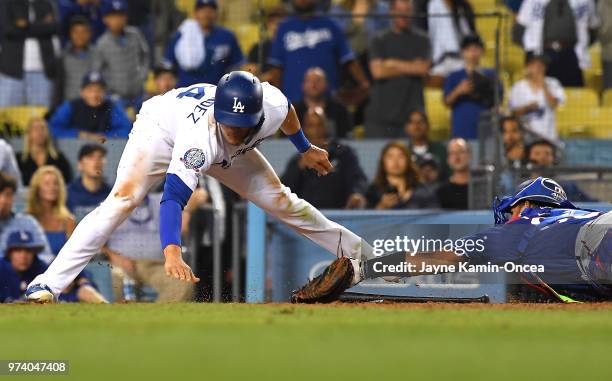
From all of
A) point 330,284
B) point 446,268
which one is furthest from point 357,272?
point 446,268

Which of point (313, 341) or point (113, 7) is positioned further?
point (113, 7)

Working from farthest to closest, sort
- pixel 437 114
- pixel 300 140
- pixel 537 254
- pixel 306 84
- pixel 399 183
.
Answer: pixel 437 114 < pixel 306 84 < pixel 399 183 < pixel 300 140 < pixel 537 254

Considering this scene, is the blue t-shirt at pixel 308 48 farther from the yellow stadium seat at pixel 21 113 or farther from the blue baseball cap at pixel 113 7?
the yellow stadium seat at pixel 21 113

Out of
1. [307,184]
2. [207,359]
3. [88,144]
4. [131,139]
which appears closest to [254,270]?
[307,184]

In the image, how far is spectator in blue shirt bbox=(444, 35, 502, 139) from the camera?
14.9 m

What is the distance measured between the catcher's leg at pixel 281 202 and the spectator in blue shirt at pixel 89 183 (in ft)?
12.6

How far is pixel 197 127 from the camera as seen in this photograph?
916cm

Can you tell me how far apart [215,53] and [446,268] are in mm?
6064

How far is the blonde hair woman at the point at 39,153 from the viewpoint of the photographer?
14352 millimetres

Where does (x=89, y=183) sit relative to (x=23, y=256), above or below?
above

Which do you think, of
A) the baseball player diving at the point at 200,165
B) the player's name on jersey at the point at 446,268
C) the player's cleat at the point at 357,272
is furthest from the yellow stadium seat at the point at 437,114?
the player's cleat at the point at 357,272

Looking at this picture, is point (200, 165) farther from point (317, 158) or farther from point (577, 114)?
point (577, 114)

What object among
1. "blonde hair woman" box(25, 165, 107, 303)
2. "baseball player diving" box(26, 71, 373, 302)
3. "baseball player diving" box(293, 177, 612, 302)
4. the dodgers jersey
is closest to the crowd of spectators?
"blonde hair woman" box(25, 165, 107, 303)

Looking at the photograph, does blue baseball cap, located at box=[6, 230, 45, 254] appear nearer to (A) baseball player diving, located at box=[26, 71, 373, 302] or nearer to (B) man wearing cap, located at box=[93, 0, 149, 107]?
(B) man wearing cap, located at box=[93, 0, 149, 107]
